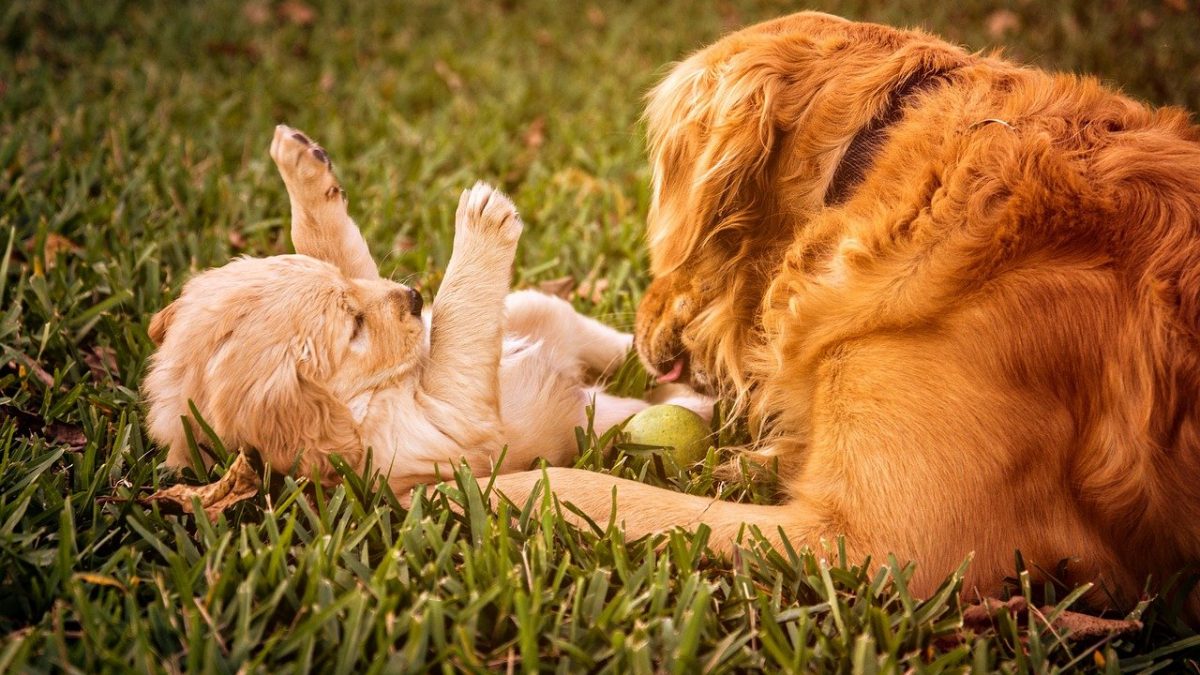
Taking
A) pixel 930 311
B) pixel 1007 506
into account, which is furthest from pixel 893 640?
pixel 930 311

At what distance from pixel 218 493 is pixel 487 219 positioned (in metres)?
1.00

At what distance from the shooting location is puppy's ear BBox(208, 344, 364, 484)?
7.09 ft

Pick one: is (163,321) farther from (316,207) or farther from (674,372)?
(674,372)

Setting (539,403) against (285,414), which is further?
(539,403)

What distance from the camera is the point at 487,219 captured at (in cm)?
255

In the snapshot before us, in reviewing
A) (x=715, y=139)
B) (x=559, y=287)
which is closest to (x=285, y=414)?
(x=715, y=139)

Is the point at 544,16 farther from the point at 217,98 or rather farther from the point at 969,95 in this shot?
the point at 969,95

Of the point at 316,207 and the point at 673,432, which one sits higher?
the point at 316,207

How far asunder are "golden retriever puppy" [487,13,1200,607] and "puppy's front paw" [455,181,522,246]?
0.54m

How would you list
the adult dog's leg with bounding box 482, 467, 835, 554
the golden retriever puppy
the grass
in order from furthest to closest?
the adult dog's leg with bounding box 482, 467, 835, 554 < the golden retriever puppy < the grass

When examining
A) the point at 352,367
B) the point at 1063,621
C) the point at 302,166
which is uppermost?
the point at 302,166

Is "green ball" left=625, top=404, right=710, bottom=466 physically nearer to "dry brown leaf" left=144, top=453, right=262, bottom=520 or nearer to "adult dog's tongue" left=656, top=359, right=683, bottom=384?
"adult dog's tongue" left=656, top=359, right=683, bottom=384

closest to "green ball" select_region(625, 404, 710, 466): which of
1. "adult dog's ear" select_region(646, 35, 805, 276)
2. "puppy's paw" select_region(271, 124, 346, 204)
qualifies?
"adult dog's ear" select_region(646, 35, 805, 276)

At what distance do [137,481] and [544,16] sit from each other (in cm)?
533
